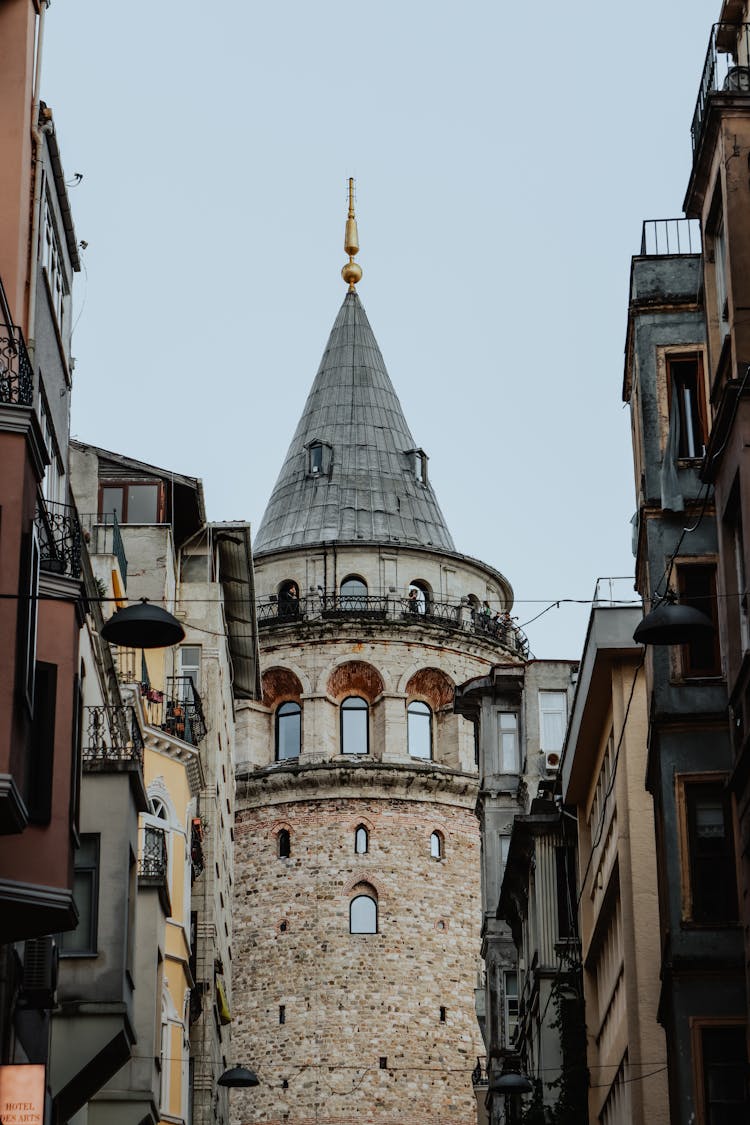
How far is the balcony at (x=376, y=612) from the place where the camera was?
7350 cm

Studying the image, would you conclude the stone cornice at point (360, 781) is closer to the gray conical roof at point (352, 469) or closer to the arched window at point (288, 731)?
the arched window at point (288, 731)

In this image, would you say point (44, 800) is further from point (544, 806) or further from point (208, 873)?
point (208, 873)

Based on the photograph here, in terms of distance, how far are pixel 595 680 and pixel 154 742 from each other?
10.9 m

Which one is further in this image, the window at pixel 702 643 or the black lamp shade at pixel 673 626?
the window at pixel 702 643

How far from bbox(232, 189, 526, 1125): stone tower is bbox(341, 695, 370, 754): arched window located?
4 centimetres

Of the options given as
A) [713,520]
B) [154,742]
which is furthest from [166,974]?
[713,520]

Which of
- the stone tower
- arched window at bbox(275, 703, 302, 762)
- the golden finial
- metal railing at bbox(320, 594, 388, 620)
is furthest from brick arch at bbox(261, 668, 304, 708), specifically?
the golden finial

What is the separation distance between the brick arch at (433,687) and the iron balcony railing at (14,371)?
52327 mm

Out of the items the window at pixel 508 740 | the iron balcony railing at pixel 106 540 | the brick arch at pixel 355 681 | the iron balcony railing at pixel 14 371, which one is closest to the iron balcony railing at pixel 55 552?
the iron balcony railing at pixel 14 371

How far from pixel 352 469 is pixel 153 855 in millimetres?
43138

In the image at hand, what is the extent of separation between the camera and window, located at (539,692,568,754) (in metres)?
48.9

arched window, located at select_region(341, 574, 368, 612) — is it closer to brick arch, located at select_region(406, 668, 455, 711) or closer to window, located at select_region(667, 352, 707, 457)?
brick arch, located at select_region(406, 668, 455, 711)

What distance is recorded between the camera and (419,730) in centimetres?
7369

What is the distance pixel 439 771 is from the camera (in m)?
A: 71.6
